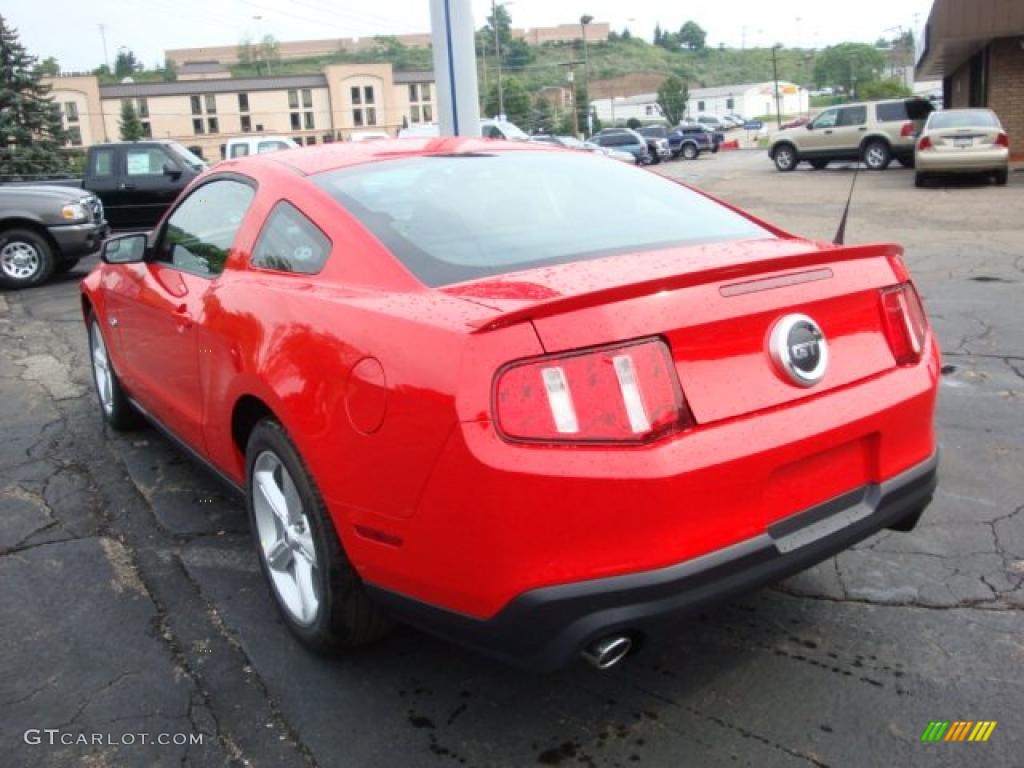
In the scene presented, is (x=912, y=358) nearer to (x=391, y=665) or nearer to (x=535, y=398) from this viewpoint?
(x=535, y=398)

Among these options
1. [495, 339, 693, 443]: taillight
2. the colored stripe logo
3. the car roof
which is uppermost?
the car roof

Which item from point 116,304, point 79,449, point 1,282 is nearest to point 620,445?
point 116,304

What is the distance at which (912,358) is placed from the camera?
8.82ft

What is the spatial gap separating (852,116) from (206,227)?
2589 centimetres

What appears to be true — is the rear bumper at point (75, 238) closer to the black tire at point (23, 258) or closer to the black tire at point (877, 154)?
the black tire at point (23, 258)

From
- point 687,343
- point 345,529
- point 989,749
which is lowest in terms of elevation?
point 989,749

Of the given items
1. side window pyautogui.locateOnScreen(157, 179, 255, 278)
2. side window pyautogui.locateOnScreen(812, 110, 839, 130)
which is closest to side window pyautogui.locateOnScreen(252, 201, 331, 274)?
side window pyautogui.locateOnScreen(157, 179, 255, 278)

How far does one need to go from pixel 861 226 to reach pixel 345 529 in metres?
12.9

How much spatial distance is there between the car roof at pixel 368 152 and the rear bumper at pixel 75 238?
343 inches

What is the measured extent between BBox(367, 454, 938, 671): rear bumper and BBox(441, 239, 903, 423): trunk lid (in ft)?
1.09

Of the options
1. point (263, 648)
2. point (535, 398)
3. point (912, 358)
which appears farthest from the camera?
point (263, 648)

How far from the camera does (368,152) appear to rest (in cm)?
346

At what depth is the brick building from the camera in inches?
792

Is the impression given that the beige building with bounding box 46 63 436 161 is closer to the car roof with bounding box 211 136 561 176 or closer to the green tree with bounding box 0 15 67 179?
the green tree with bounding box 0 15 67 179
